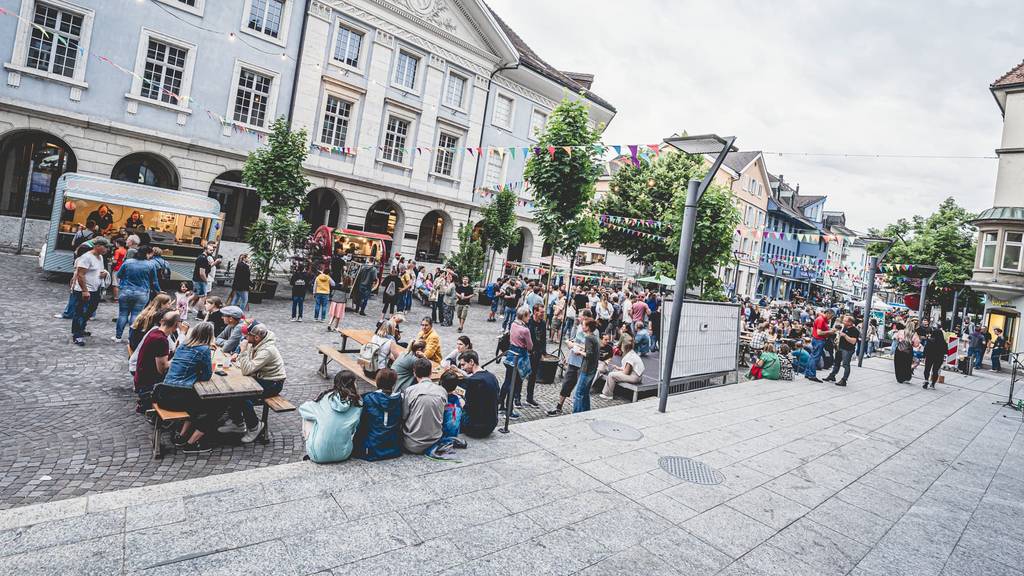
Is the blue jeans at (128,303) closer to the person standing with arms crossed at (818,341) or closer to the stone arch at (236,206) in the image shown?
the stone arch at (236,206)

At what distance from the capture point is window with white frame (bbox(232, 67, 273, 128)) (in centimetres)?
2100

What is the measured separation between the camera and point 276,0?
2123cm

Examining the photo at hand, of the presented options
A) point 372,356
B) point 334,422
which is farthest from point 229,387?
point 372,356

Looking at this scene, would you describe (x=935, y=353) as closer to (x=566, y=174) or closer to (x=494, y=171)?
(x=566, y=174)

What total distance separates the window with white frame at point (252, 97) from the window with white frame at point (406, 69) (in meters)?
5.82

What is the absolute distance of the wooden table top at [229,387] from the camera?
542 cm

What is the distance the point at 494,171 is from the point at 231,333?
23.7m

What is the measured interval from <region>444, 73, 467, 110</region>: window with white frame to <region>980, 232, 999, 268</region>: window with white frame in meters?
28.6

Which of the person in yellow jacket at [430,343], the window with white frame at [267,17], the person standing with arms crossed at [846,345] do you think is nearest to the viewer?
the person in yellow jacket at [430,343]

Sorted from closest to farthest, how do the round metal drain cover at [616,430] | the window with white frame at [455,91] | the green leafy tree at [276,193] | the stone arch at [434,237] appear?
1. the round metal drain cover at [616,430]
2. the green leafy tree at [276,193]
3. the window with white frame at [455,91]
4. the stone arch at [434,237]

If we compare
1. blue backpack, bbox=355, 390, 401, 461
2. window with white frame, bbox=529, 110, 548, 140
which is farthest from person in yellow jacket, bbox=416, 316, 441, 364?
window with white frame, bbox=529, 110, 548, 140

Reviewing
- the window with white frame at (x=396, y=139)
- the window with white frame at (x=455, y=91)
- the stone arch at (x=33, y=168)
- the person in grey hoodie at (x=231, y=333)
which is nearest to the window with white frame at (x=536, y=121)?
the window with white frame at (x=455, y=91)

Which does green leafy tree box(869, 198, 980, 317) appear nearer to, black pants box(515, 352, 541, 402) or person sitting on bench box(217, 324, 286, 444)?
black pants box(515, 352, 541, 402)

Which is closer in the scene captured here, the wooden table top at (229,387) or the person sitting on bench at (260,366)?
the wooden table top at (229,387)
